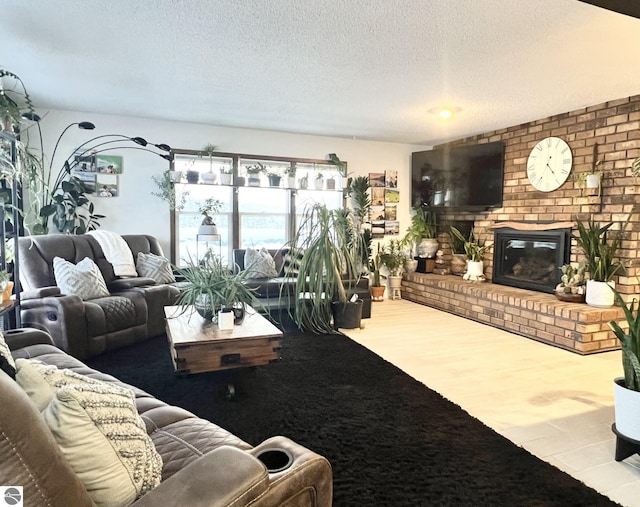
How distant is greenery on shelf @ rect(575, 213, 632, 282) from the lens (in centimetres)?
388

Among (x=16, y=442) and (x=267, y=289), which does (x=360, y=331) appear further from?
(x=16, y=442)

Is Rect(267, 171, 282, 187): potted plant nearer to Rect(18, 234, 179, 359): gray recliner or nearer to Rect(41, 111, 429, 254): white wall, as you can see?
Rect(41, 111, 429, 254): white wall

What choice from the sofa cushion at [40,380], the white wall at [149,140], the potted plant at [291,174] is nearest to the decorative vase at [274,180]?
the potted plant at [291,174]

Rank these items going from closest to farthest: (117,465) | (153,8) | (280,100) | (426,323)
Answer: (117,465)
(153,8)
(280,100)
(426,323)

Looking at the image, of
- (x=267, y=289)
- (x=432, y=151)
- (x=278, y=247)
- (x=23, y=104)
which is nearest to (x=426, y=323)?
(x=267, y=289)

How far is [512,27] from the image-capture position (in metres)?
2.50

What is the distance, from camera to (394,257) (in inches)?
242

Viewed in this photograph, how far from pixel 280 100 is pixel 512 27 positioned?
7.40ft

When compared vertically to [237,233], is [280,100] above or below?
above

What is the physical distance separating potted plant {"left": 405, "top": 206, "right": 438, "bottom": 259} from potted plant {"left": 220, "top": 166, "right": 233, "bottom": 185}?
285cm

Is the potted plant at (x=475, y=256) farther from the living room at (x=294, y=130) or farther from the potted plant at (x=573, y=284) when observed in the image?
the potted plant at (x=573, y=284)

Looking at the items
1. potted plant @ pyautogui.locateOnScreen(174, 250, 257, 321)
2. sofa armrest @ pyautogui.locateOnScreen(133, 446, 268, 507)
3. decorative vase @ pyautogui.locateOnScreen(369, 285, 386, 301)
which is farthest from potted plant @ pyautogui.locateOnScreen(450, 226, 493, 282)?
sofa armrest @ pyautogui.locateOnScreen(133, 446, 268, 507)

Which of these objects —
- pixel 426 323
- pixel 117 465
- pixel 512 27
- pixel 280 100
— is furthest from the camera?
pixel 426 323

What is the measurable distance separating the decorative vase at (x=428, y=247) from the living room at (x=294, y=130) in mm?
568
